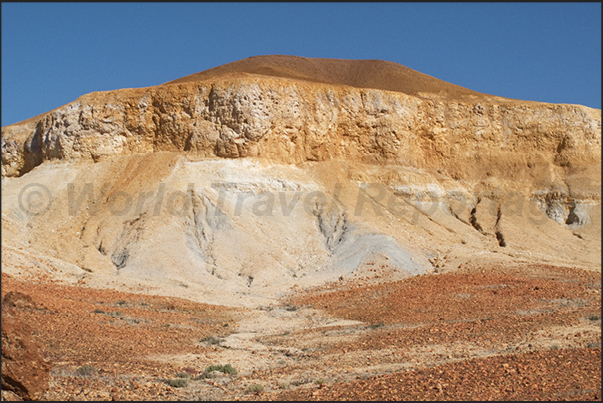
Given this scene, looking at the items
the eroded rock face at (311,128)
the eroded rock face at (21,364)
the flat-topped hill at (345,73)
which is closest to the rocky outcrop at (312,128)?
the eroded rock face at (311,128)

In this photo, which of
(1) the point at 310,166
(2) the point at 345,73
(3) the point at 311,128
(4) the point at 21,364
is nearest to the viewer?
(4) the point at 21,364

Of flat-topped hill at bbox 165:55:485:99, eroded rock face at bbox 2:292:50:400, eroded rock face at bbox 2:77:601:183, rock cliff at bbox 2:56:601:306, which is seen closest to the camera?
eroded rock face at bbox 2:292:50:400

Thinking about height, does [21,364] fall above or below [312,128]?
below

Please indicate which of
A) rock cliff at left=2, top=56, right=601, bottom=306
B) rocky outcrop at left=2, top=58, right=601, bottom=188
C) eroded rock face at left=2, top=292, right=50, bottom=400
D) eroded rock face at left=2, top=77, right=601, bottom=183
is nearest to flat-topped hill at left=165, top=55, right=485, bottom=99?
rock cliff at left=2, top=56, right=601, bottom=306

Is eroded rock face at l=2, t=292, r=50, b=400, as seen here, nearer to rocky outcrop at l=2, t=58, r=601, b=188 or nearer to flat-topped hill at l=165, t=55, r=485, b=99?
rocky outcrop at l=2, t=58, r=601, b=188

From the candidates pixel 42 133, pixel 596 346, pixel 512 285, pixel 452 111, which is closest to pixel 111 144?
pixel 42 133

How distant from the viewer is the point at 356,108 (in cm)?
4494

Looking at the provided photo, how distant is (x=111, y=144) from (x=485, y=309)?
28519 millimetres

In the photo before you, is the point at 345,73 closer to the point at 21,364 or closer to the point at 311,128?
the point at 311,128

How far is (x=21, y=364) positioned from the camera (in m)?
10.6

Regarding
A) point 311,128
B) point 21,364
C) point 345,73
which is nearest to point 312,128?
point 311,128

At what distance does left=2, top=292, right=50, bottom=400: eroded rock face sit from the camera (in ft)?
34.4

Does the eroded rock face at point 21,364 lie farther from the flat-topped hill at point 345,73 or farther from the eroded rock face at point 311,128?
the flat-topped hill at point 345,73

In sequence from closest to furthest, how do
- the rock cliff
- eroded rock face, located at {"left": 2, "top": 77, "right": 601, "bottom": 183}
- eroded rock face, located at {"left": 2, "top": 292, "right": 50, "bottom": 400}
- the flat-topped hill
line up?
eroded rock face, located at {"left": 2, "top": 292, "right": 50, "bottom": 400} → the rock cliff → eroded rock face, located at {"left": 2, "top": 77, "right": 601, "bottom": 183} → the flat-topped hill
